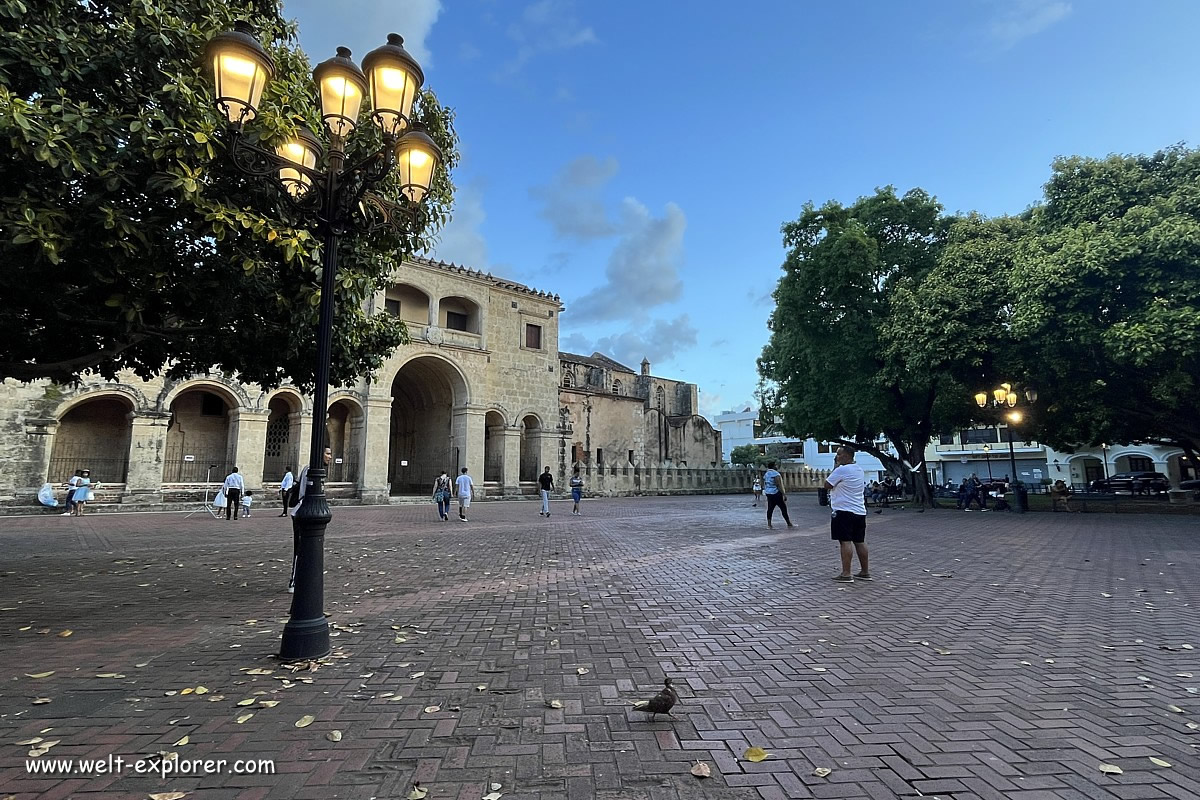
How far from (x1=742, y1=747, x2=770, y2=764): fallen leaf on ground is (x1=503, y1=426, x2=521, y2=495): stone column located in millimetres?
27628

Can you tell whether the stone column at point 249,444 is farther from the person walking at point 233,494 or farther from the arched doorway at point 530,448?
the arched doorway at point 530,448

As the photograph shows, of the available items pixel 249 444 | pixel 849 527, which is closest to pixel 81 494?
pixel 249 444

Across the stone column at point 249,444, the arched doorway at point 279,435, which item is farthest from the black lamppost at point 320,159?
the arched doorway at point 279,435

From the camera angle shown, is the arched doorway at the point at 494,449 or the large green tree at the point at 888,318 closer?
the large green tree at the point at 888,318

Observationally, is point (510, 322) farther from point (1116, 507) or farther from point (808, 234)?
point (1116, 507)

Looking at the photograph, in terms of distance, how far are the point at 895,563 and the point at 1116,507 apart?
16.1 meters

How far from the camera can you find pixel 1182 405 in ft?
56.3

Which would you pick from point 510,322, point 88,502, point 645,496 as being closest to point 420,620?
point 88,502

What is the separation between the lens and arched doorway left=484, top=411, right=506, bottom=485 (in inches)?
1201

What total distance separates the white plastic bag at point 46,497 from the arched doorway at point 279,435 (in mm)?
7628

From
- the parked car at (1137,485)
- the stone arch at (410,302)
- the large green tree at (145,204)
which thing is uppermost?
the stone arch at (410,302)

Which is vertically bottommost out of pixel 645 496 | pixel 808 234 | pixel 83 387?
pixel 645 496

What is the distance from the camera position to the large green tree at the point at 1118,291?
47.6 ft

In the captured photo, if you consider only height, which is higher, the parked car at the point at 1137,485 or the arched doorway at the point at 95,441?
the arched doorway at the point at 95,441
